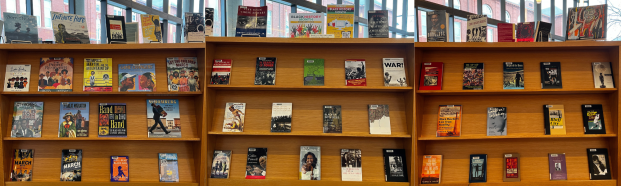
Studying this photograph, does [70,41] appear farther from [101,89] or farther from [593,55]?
[593,55]

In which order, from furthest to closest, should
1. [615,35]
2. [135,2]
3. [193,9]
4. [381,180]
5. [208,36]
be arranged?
[615,35]
[193,9]
[135,2]
[381,180]
[208,36]

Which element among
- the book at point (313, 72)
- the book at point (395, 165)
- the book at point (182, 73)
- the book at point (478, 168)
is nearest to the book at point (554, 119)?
the book at point (478, 168)

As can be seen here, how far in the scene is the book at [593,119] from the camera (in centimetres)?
275

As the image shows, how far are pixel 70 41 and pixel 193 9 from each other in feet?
7.55

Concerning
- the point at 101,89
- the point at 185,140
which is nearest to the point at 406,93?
the point at 185,140

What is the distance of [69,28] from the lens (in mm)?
2662

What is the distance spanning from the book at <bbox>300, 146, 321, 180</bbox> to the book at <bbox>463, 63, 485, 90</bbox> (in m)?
1.28

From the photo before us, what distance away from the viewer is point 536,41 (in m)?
2.65

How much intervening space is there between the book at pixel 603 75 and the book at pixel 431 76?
1216mm

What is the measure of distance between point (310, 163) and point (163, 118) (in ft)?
3.99

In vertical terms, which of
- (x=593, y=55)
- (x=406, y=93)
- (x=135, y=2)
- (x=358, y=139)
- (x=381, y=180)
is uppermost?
(x=135, y=2)

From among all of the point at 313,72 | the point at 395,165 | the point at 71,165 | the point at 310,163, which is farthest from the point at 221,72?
the point at 395,165

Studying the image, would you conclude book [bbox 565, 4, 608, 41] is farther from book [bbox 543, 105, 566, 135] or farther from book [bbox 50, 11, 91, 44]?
book [bbox 50, 11, 91, 44]

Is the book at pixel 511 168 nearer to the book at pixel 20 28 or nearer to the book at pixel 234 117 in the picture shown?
the book at pixel 234 117
